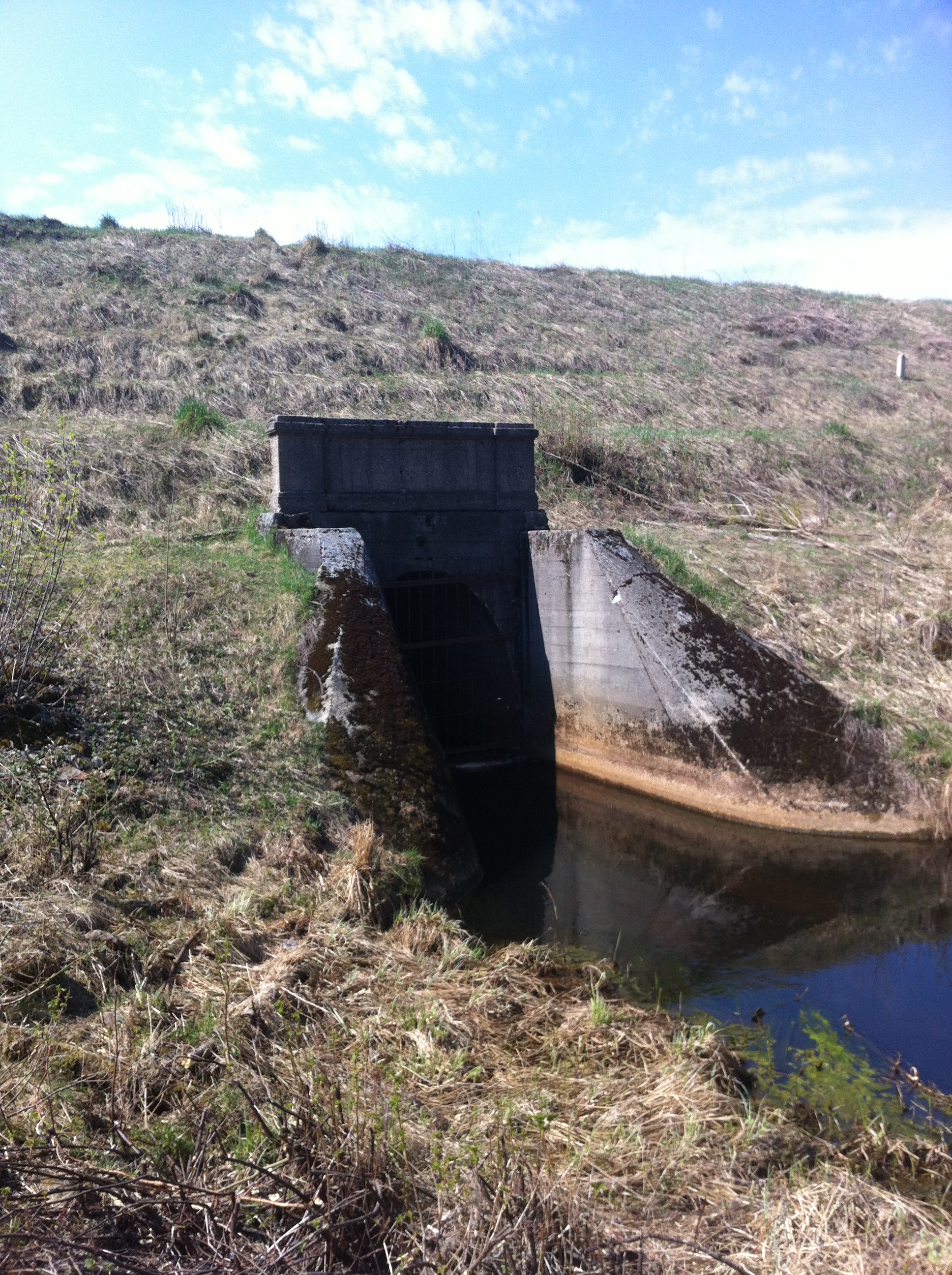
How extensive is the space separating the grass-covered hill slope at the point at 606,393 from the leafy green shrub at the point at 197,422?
0.93 feet

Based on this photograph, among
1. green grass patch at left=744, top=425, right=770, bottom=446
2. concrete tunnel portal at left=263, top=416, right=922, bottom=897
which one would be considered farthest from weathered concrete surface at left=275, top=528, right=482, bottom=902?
green grass patch at left=744, top=425, right=770, bottom=446

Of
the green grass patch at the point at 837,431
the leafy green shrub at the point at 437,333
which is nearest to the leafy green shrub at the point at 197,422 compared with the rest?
the leafy green shrub at the point at 437,333

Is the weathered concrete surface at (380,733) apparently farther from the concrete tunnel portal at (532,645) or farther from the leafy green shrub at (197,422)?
the leafy green shrub at (197,422)

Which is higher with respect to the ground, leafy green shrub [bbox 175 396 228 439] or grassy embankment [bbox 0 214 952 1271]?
leafy green shrub [bbox 175 396 228 439]

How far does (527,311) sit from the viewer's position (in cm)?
2284

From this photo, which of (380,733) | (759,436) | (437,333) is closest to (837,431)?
(759,436)

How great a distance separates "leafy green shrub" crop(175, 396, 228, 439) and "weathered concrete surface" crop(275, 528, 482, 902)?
6.49 meters

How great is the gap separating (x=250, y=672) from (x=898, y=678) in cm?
634

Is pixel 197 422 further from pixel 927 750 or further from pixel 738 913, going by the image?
pixel 927 750

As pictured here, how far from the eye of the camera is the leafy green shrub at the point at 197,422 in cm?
1325

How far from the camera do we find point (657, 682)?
8945mm

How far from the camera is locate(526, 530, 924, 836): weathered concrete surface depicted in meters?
8.05

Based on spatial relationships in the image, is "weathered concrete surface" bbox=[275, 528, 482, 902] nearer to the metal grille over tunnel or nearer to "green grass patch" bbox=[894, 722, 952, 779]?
the metal grille over tunnel

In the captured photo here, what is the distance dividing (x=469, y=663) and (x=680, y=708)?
10.6 feet
